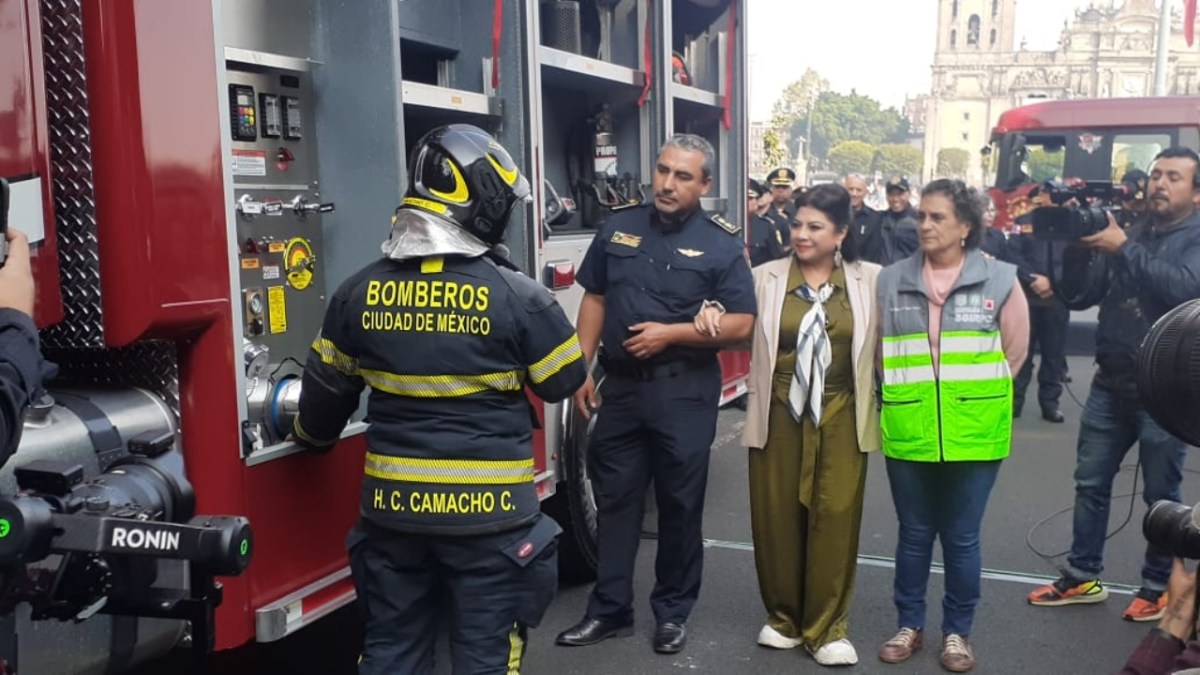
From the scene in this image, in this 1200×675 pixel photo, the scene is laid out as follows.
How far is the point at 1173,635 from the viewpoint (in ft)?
7.14

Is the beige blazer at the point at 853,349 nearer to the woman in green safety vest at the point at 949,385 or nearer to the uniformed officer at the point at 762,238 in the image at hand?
the woman in green safety vest at the point at 949,385

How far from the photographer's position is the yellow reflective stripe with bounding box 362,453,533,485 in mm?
2818

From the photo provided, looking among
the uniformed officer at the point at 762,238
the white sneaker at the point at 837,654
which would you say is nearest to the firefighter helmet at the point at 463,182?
the white sneaker at the point at 837,654

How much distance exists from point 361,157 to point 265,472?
105cm

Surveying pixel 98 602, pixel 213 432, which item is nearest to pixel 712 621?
pixel 213 432

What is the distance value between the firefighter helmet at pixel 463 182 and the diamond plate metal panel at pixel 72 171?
2.44 ft

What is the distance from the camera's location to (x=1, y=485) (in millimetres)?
2340

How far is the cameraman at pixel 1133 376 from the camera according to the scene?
434cm

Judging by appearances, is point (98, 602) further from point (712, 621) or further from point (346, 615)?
point (712, 621)

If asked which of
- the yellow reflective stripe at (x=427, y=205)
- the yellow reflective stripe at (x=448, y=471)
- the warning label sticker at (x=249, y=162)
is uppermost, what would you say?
the warning label sticker at (x=249, y=162)

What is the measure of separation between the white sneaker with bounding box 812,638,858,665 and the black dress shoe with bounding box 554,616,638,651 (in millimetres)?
762

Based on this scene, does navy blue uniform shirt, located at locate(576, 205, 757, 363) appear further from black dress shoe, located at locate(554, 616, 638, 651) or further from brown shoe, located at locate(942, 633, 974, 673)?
brown shoe, located at locate(942, 633, 974, 673)

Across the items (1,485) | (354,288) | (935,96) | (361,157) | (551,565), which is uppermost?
(935,96)

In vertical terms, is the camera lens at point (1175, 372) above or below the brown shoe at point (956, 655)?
above
